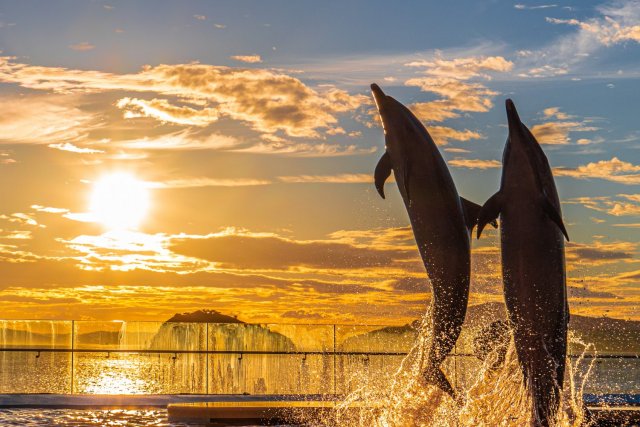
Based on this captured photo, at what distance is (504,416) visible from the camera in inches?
556

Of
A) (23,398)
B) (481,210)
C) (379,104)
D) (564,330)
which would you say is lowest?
(23,398)

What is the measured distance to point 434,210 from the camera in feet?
40.9

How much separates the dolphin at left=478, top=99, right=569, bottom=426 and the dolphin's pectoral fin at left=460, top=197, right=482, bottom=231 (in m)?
0.47

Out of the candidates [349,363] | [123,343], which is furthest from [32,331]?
[349,363]

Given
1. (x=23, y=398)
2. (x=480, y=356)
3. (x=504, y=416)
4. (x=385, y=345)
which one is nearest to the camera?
(x=504, y=416)

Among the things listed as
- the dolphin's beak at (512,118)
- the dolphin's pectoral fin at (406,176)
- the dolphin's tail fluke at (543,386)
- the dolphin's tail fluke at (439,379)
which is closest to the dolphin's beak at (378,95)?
the dolphin's pectoral fin at (406,176)

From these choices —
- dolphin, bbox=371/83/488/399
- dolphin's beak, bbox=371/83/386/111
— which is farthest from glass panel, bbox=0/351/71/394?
dolphin's beak, bbox=371/83/386/111

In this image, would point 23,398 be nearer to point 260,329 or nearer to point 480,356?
point 260,329

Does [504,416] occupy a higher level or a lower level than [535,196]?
lower

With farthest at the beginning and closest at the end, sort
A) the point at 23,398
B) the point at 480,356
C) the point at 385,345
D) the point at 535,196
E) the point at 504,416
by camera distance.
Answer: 1. the point at 385,345
2. the point at 23,398
3. the point at 480,356
4. the point at 504,416
5. the point at 535,196

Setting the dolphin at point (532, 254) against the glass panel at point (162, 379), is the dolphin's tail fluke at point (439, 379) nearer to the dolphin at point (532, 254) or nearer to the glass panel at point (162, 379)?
the dolphin at point (532, 254)

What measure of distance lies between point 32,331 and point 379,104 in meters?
16.0

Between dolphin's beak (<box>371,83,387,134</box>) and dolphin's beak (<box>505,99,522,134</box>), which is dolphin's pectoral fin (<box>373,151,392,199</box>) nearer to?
dolphin's beak (<box>371,83,387,134</box>)

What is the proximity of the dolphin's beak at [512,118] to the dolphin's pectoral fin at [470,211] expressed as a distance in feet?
3.59
